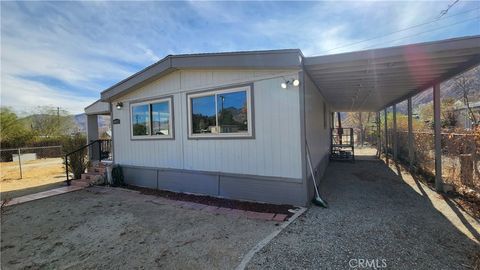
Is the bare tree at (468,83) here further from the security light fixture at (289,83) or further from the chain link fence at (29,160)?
the chain link fence at (29,160)

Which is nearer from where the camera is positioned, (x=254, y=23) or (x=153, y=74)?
(x=153, y=74)

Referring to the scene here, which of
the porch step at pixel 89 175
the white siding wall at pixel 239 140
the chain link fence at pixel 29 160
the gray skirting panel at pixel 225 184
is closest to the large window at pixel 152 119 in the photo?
the white siding wall at pixel 239 140

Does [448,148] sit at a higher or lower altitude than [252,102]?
lower

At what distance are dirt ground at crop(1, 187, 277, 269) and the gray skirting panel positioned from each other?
87 cm

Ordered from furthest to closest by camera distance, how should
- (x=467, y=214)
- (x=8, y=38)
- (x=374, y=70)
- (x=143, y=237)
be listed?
(x=8, y=38) → (x=374, y=70) → (x=467, y=214) → (x=143, y=237)

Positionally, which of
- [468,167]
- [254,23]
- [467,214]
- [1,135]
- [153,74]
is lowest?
[467,214]

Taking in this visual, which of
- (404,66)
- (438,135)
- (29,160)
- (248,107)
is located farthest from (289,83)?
(29,160)

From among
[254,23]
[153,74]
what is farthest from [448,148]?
[153,74]

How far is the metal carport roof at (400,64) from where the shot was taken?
3420 millimetres

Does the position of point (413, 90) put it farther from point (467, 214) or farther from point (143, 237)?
point (143, 237)

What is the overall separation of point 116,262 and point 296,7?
21.4ft

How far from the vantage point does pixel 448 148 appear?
571 centimetres

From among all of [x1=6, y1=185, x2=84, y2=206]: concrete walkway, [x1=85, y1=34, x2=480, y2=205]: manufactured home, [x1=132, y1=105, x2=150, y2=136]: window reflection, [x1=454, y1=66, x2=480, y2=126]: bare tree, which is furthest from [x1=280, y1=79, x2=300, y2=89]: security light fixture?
[x1=454, y1=66, x2=480, y2=126]: bare tree

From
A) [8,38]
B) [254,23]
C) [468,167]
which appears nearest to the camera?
[468,167]
